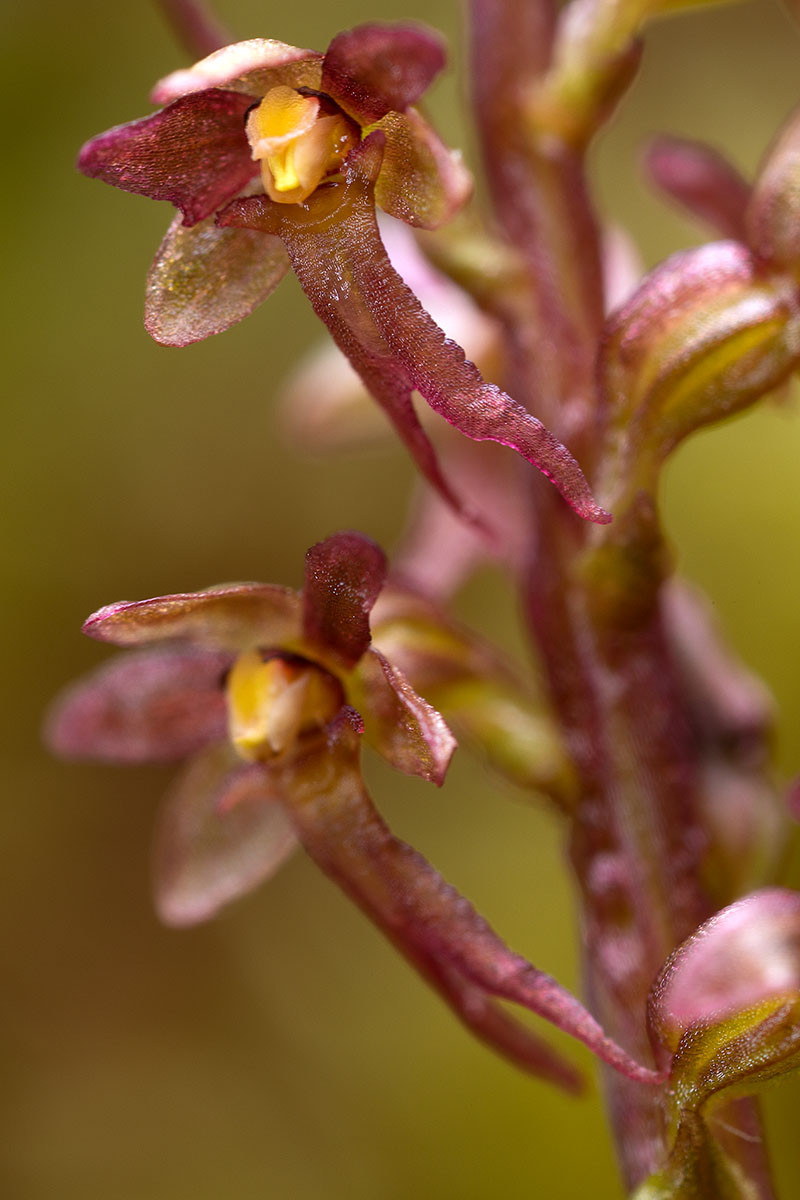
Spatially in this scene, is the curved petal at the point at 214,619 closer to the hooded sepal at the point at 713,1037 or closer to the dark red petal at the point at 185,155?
the dark red petal at the point at 185,155

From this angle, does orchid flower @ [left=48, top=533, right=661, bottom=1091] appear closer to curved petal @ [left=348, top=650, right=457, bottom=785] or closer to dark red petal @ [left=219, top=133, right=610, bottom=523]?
curved petal @ [left=348, top=650, right=457, bottom=785]

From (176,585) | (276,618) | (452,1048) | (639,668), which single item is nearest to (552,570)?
(639,668)

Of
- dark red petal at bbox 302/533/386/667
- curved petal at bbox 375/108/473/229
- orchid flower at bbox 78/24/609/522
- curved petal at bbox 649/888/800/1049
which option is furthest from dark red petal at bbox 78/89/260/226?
curved petal at bbox 649/888/800/1049

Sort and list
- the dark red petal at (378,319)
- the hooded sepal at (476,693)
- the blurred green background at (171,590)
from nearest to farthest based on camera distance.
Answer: the dark red petal at (378,319) < the hooded sepal at (476,693) < the blurred green background at (171,590)

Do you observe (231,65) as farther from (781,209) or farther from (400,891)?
(400,891)

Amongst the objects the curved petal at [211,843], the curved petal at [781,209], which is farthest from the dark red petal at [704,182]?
the curved petal at [211,843]

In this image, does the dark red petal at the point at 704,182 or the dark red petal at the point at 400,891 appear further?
the dark red petal at the point at 704,182

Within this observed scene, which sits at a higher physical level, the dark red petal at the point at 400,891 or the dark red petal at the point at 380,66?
the dark red petal at the point at 380,66

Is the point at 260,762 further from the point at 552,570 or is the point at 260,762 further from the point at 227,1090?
the point at 227,1090
